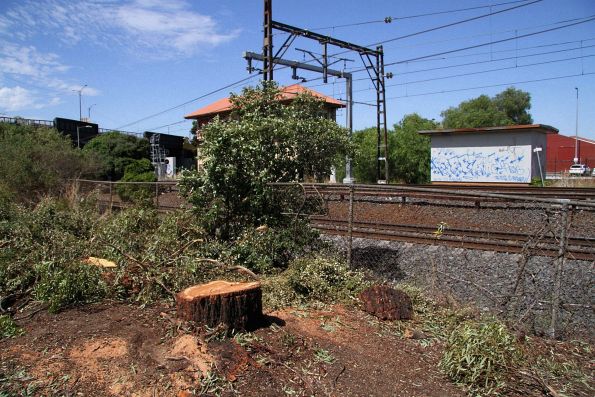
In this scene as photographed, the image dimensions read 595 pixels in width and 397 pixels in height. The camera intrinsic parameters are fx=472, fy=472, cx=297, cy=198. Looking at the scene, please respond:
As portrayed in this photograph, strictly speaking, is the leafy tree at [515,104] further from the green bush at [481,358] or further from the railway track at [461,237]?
the green bush at [481,358]

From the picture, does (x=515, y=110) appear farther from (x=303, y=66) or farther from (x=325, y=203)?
(x=325, y=203)

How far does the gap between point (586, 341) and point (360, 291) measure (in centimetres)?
261

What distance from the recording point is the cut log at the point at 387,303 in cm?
556

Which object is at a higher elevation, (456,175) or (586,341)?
(456,175)

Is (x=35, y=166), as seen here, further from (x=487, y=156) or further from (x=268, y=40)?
(x=487, y=156)

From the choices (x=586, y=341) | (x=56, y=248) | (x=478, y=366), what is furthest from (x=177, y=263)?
(x=586, y=341)

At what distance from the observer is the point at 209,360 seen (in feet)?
13.2

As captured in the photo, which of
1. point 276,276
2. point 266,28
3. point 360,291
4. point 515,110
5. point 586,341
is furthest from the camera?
point 515,110

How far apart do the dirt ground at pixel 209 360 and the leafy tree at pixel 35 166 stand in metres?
11.0

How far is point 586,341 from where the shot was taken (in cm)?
529

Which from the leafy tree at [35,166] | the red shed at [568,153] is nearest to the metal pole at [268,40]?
the leafy tree at [35,166]

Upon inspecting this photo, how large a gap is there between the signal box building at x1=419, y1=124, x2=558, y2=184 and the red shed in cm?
3671

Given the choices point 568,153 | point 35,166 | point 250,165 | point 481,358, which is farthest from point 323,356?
point 568,153

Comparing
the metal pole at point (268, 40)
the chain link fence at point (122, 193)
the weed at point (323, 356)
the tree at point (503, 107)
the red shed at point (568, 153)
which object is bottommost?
the weed at point (323, 356)
